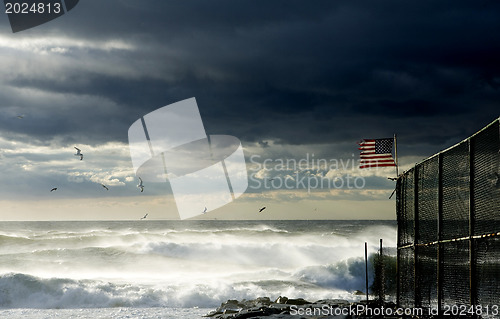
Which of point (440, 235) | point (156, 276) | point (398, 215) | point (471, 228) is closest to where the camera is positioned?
point (471, 228)

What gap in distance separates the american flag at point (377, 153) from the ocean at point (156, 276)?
10.2 feet

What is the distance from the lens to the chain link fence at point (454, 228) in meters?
7.70

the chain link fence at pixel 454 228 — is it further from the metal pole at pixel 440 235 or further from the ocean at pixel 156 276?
the ocean at pixel 156 276

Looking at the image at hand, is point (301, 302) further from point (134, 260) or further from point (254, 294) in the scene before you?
point (134, 260)

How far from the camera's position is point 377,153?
53.0ft

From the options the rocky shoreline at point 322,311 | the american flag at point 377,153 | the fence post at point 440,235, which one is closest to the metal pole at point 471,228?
the fence post at point 440,235

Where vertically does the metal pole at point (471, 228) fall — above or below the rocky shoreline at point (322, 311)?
above

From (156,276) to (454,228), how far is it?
1055 inches

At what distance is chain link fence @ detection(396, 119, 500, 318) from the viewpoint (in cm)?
770

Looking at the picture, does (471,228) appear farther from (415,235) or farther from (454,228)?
(415,235)

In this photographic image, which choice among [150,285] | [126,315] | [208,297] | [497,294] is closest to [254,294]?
[208,297]

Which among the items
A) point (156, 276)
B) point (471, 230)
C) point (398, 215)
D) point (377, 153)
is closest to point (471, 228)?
point (471, 230)

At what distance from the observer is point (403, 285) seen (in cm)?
1321

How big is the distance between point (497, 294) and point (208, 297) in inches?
705
